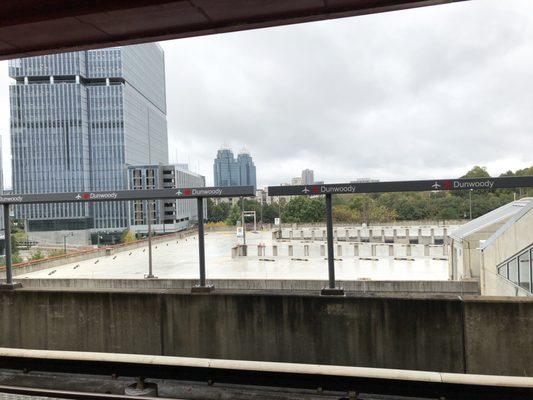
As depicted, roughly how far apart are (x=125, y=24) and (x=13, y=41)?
175 centimetres

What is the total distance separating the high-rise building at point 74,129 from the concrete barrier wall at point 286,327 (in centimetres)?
10296

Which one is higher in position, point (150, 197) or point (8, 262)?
point (150, 197)

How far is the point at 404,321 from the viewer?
18.3 ft

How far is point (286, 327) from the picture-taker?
5973 millimetres

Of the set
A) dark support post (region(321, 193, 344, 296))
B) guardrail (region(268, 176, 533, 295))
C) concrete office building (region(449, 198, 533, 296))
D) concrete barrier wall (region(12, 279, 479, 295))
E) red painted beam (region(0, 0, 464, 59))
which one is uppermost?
red painted beam (region(0, 0, 464, 59))

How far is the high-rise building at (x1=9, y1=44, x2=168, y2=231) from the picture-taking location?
357 ft

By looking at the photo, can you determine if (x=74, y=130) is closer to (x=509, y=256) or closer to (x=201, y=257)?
(x=509, y=256)

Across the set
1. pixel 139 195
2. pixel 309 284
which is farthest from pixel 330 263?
pixel 309 284

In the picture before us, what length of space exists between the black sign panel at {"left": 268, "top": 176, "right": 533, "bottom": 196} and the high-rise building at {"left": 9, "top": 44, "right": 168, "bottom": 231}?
10500 cm

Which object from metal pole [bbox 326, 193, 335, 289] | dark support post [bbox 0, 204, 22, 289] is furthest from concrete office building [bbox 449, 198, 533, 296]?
dark support post [bbox 0, 204, 22, 289]

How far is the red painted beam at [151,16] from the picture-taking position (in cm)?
450

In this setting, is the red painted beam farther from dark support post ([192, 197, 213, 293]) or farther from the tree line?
the tree line

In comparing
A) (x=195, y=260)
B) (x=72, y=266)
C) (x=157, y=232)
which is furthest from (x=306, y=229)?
(x=157, y=232)

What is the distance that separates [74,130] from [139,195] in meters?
117
